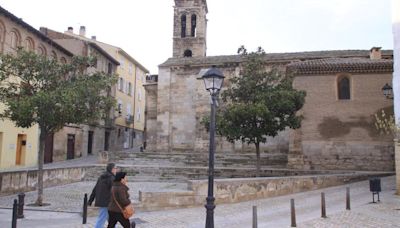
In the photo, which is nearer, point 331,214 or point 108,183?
point 108,183

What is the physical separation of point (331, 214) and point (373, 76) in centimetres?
1311

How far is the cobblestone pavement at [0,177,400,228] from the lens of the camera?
9.55 meters

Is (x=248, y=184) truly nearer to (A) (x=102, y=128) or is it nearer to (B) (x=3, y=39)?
(B) (x=3, y=39)

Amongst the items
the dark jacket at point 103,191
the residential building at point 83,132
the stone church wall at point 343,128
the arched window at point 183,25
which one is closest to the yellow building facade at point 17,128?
the residential building at point 83,132

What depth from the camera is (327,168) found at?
68.8ft

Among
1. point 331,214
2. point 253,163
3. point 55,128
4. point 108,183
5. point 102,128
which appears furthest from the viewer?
point 102,128

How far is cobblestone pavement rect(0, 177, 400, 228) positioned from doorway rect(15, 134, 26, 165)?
10737 millimetres

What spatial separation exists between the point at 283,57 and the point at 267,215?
23.0 metres

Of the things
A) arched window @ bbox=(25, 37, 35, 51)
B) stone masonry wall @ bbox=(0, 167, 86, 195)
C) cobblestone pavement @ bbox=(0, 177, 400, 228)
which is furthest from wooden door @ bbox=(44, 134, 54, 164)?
cobblestone pavement @ bbox=(0, 177, 400, 228)

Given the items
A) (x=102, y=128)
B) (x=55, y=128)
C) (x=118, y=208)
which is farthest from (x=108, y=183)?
(x=102, y=128)

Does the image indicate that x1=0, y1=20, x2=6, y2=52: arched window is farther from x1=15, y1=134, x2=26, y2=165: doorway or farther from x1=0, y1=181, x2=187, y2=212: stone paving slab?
x1=0, y1=181, x2=187, y2=212: stone paving slab

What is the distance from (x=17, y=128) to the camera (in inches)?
894

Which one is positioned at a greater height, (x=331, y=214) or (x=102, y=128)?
(x=102, y=128)

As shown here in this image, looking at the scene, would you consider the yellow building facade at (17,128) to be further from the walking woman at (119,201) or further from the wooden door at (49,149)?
the walking woman at (119,201)
